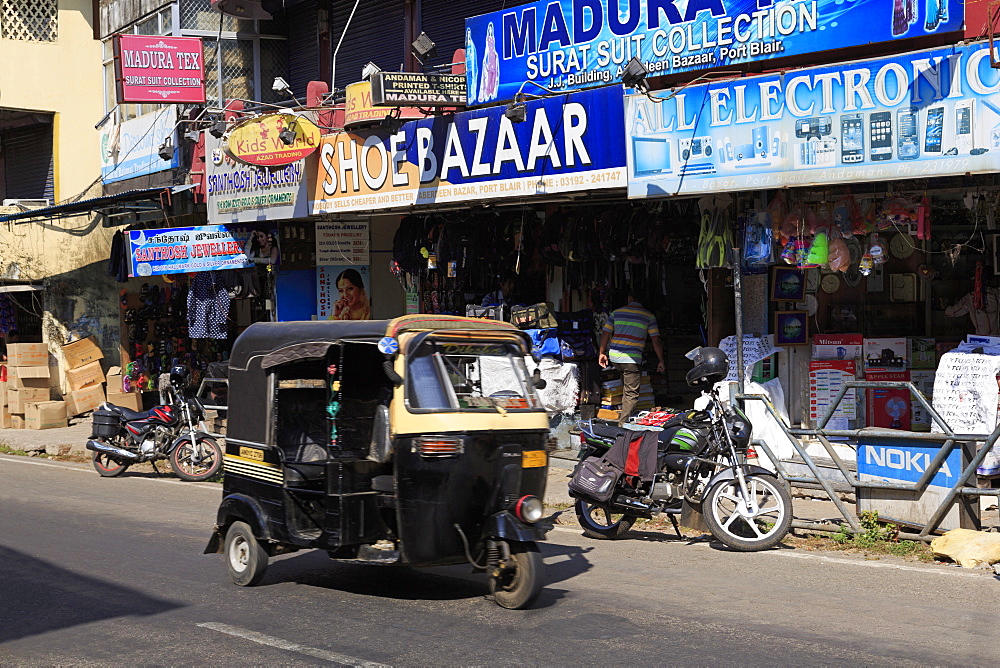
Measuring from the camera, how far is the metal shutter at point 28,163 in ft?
91.5

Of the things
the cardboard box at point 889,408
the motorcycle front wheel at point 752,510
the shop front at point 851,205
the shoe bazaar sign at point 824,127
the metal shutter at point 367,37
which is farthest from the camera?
the metal shutter at point 367,37

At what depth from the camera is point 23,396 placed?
22.3 m

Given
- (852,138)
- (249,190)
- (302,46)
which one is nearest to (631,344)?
(852,138)

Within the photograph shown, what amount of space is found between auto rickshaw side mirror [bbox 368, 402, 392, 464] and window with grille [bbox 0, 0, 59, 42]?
22.9 m

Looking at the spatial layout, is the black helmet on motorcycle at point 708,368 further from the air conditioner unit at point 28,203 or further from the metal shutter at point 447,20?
the air conditioner unit at point 28,203

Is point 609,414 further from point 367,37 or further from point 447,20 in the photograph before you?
point 367,37

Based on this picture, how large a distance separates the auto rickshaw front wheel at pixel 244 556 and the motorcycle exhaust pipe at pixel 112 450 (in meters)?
7.65

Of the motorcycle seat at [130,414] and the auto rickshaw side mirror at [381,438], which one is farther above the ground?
the auto rickshaw side mirror at [381,438]

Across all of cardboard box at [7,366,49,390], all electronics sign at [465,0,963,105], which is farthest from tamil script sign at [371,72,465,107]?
cardboard box at [7,366,49,390]

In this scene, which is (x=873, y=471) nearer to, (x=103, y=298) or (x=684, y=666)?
(x=684, y=666)

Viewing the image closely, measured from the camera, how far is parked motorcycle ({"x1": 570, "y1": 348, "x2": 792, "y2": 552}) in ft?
30.4

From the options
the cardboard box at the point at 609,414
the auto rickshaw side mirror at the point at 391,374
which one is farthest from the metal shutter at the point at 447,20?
the auto rickshaw side mirror at the point at 391,374

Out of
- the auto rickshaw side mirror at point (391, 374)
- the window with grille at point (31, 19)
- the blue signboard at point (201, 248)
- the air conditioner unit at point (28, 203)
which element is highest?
the window with grille at point (31, 19)

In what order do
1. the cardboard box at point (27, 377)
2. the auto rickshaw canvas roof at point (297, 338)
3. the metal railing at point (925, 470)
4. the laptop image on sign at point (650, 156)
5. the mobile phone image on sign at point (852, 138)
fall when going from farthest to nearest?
1. the cardboard box at point (27, 377)
2. the laptop image on sign at point (650, 156)
3. the mobile phone image on sign at point (852, 138)
4. the metal railing at point (925, 470)
5. the auto rickshaw canvas roof at point (297, 338)
